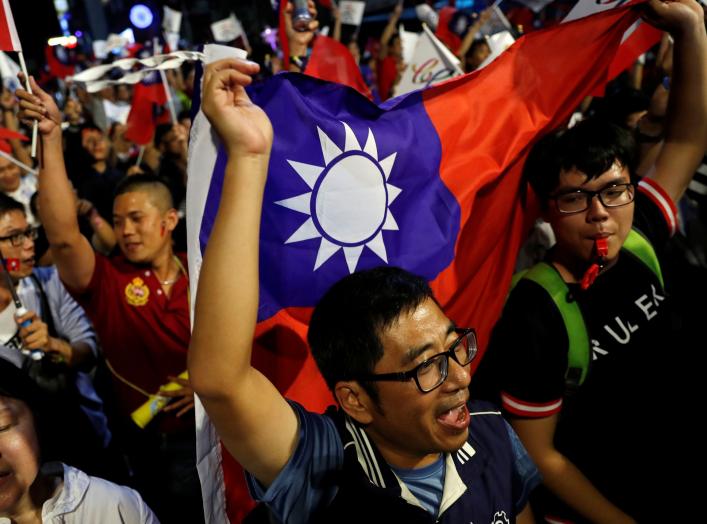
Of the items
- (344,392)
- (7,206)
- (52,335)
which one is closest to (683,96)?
(344,392)

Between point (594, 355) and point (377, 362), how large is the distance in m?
0.91

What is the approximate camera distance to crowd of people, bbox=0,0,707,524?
1.40 m

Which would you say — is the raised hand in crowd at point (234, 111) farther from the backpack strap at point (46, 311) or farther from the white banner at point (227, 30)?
the white banner at point (227, 30)

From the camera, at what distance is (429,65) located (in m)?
4.37

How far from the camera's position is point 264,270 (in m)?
2.04

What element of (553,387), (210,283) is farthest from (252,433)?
(553,387)

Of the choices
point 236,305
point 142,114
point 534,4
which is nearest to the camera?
point 236,305

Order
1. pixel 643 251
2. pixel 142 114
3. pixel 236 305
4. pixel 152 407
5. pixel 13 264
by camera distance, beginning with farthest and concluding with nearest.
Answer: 1. pixel 142 114
2. pixel 13 264
3. pixel 152 407
4. pixel 643 251
5. pixel 236 305

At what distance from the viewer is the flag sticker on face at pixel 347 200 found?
81.9 inches

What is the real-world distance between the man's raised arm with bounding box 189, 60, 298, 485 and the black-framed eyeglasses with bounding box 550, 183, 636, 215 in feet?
3.80

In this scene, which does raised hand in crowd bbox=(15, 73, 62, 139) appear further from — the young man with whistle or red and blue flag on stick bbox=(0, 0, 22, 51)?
the young man with whistle

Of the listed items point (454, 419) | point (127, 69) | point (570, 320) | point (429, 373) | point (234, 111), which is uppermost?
point (234, 111)

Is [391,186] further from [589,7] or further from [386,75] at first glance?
[386,75]

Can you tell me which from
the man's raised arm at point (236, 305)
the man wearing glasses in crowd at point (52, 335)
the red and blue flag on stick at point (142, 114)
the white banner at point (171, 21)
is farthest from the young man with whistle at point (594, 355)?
the white banner at point (171, 21)
